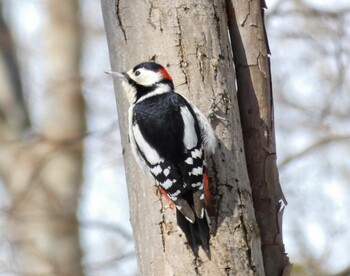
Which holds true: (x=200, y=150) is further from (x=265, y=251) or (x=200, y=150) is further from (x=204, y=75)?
(x=265, y=251)

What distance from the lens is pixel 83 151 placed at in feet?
27.8

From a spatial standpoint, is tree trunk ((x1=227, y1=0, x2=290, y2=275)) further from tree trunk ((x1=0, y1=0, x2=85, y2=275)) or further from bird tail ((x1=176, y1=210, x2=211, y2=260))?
tree trunk ((x1=0, y1=0, x2=85, y2=275))

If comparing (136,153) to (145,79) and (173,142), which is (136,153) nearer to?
(173,142)

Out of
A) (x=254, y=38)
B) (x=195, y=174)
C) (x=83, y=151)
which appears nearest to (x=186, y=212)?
(x=195, y=174)

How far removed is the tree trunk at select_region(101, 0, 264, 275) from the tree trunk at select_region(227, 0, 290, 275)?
0.56 ft

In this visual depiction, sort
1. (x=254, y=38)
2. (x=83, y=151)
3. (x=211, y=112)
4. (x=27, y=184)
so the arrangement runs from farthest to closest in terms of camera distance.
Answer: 1. (x=83, y=151)
2. (x=27, y=184)
3. (x=254, y=38)
4. (x=211, y=112)

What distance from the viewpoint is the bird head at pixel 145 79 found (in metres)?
3.32

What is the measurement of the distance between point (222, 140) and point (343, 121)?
15.4 feet

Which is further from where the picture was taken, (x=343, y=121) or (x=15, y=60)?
(x=15, y=60)

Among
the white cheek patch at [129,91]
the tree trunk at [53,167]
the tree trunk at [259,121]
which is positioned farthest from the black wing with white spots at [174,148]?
the tree trunk at [53,167]

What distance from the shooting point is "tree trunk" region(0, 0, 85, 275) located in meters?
7.57

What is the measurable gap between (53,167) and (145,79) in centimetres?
555

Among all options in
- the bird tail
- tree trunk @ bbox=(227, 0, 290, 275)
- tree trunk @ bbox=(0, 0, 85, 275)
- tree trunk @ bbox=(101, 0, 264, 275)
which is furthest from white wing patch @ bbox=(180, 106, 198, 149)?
tree trunk @ bbox=(0, 0, 85, 275)

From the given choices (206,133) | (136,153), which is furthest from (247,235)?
(136,153)
